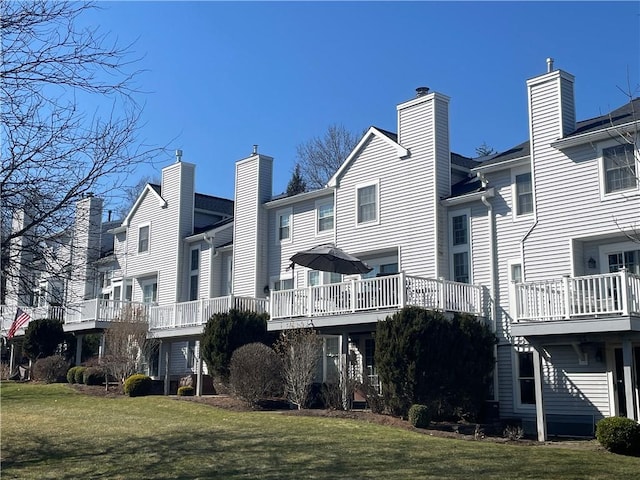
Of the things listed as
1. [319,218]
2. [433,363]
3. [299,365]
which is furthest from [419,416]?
[319,218]

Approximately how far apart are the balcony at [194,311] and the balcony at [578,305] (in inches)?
456

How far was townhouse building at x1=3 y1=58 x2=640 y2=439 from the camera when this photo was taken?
1845cm

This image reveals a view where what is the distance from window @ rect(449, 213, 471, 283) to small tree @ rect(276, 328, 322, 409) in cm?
487

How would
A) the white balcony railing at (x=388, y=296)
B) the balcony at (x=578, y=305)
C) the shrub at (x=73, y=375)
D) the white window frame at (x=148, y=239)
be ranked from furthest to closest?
the white window frame at (x=148, y=239), the shrub at (x=73, y=375), the white balcony railing at (x=388, y=296), the balcony at (x=578, y=305)

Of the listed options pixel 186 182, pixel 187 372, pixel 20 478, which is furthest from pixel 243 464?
pixel 186 182

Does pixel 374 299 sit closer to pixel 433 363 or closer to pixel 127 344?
pixel 433 363

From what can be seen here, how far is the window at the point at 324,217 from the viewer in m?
27.8

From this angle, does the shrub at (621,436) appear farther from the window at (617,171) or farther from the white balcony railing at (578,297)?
the window at (617,171)

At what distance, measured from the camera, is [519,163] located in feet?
71.6

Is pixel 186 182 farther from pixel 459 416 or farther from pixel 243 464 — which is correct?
pixel 243 464

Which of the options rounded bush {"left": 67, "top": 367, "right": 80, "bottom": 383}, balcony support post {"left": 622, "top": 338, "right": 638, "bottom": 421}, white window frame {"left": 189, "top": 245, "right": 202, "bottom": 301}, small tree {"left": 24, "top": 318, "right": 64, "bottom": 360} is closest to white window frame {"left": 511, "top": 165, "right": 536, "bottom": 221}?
balcony support post {"left": 622, "top": 338, "right": 638, "bottom": 421}

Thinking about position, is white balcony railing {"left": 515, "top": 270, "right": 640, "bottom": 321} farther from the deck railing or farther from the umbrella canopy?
the deck railing

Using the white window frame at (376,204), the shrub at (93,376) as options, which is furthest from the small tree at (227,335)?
the shrub at (93,376)

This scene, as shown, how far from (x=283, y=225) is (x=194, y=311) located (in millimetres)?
4760
